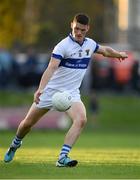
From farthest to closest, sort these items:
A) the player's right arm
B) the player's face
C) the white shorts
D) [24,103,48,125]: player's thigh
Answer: [24,103,48,125]: player's thigh, the white shorts, the player's face, the player's right arm

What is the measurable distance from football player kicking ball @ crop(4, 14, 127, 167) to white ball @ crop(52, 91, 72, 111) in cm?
9

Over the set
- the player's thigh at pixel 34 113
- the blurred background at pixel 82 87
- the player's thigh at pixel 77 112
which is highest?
the player's thigh at pixel 77 112

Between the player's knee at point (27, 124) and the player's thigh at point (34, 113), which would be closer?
the player's thigh at point (34, 113)

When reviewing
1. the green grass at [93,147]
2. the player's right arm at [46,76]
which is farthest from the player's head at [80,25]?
the green grass at [93,147]

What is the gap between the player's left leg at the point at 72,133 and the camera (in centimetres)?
1741

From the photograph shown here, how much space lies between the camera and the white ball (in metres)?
17.7

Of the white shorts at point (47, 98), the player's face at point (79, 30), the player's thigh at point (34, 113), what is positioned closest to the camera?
the player's face at point (79, 30)

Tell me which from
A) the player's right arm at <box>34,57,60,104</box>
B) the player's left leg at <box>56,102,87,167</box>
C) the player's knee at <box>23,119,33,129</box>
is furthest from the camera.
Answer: the player's knee at <box>23,119,33,129</box>

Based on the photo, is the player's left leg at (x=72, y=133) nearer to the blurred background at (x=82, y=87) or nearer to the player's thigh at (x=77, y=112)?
the player's thigh at (x=77, y=112)

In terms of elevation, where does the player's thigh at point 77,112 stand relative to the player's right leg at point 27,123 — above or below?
above

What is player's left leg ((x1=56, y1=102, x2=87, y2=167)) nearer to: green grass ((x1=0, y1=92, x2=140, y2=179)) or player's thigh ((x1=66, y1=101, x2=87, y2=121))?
player's thigh ((x1=66, y1=101, x2=87, y2=121))

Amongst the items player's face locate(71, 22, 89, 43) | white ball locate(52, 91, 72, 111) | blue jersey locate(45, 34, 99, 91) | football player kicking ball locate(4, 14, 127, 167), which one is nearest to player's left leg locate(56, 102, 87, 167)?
football player kicking ball locate(4, 14, 127, 167)

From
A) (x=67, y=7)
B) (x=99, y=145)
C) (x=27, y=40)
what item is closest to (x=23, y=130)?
(x=99, y=145)

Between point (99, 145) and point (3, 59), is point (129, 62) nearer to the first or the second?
point (3, 59)
